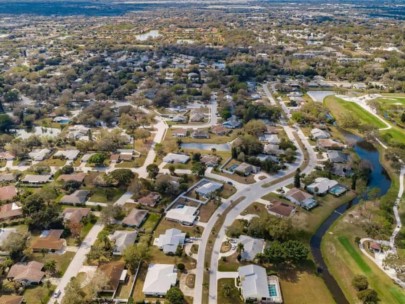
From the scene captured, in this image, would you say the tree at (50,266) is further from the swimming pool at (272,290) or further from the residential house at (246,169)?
the residential house at (246,169)

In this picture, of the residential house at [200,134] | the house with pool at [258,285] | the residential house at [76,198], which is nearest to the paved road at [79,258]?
the residential house at [76,198]

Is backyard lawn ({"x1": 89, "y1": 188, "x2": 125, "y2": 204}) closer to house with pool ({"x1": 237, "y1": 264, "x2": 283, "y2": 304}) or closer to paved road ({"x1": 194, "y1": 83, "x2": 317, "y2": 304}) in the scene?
paved road ({"x1": 194, "y1": 83, "x2": 317, "y2": 304})

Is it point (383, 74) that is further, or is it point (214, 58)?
point (214, 58)

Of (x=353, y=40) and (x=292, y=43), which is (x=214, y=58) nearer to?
(x=292, y=43)

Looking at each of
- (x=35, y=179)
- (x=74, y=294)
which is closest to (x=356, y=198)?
(x=74, y=294)

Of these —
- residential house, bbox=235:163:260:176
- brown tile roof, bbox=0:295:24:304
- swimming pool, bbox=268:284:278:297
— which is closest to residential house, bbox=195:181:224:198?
residential house, bbox=235:163:260:176

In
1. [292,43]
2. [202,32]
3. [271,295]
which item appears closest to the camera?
[271,295]

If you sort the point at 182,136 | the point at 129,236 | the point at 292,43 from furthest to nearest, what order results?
1. the point at 292,43
2. the point at 182,136
3. the point at 129,236

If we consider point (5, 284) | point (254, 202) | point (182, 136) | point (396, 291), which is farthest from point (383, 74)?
point (5, 284)
